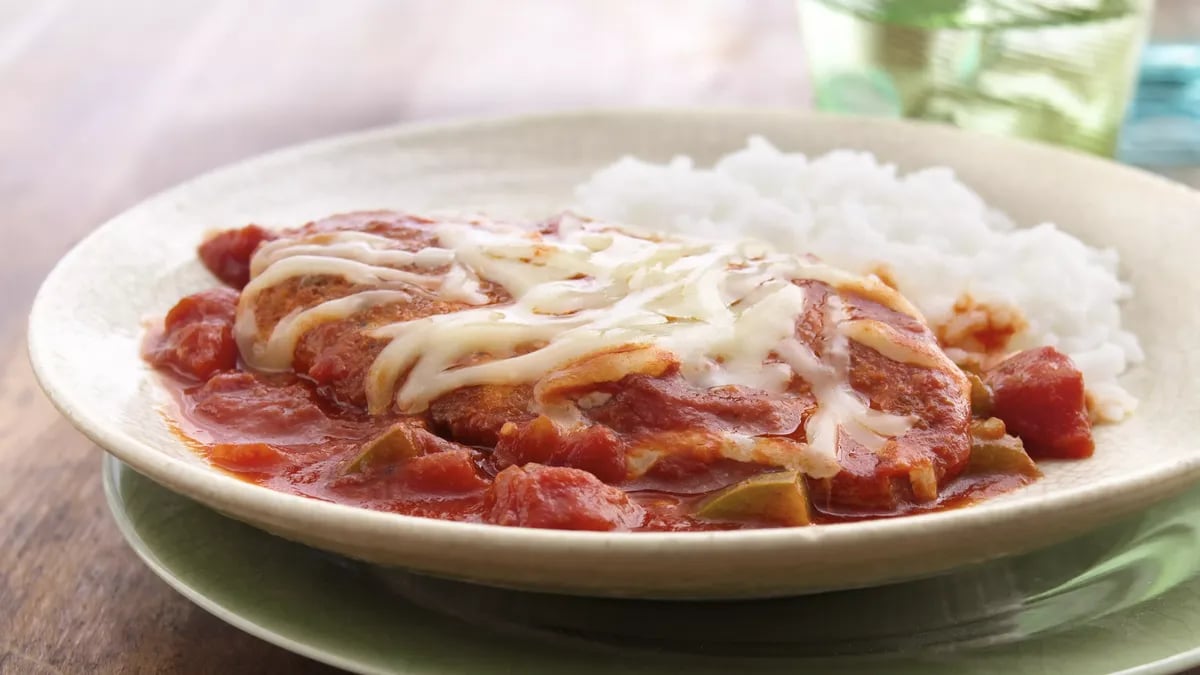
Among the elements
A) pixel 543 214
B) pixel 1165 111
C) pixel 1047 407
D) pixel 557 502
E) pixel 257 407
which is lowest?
pixel 1165 111

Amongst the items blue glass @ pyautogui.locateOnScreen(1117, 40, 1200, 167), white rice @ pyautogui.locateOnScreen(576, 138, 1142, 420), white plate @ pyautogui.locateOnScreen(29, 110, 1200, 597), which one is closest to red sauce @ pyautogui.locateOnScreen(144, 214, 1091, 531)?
white plate @ pyautogui.locateOnScreen(29, 110, 1200, 597)

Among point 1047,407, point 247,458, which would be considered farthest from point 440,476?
point 1047,407

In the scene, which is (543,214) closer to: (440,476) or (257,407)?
(257,407)

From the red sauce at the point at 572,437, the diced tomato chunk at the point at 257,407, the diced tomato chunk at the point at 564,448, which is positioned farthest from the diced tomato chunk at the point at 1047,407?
the diced tomato chunk at the point at 257,407

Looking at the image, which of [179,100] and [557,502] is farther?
[179,100]

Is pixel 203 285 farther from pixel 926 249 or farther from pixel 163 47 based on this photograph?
pixel 163 47

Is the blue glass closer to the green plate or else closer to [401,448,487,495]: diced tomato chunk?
the green plate
